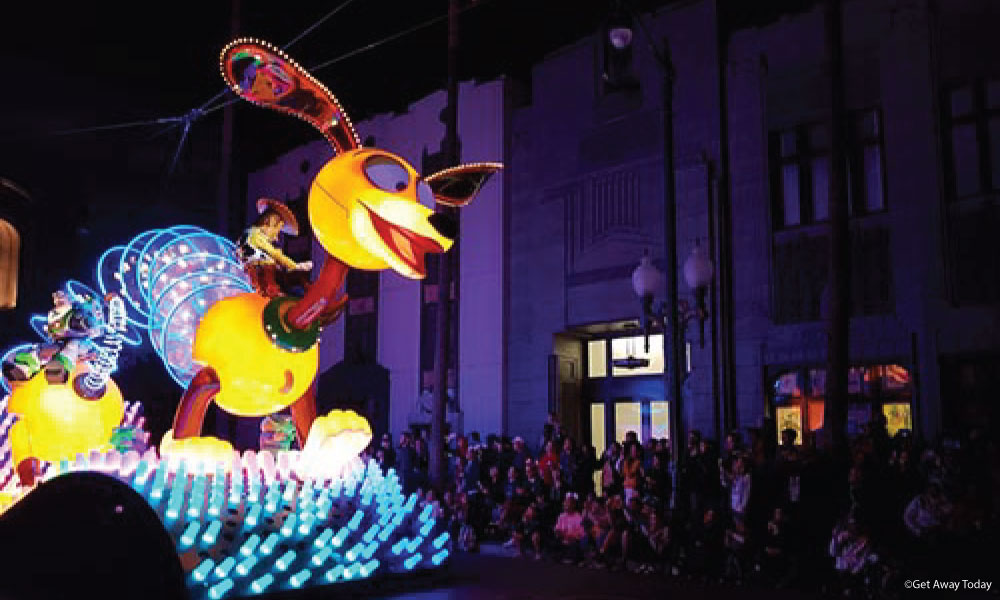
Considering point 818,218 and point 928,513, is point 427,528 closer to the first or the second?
point 928,513

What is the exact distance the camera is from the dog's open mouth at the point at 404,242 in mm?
6078

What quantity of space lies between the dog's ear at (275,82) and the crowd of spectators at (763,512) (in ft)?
12.0

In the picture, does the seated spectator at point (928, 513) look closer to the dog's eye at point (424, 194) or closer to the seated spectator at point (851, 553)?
the seated spectator at point (851, 553)

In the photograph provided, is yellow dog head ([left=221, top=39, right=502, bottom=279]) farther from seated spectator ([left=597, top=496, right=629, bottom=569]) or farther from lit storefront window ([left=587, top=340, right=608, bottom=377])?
lit storefront window ([left=587, top=340, right=608, bottom=377])

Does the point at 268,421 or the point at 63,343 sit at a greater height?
the point at 63,343

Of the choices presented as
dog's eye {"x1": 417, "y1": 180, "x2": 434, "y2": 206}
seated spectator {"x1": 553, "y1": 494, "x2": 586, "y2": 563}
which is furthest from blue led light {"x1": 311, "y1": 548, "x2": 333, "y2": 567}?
seated spectator {"x1": 553, "y1": 494, "x2": 586, "y2": 563}

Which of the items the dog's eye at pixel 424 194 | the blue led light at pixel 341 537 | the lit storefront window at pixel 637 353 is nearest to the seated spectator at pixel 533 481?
the lit storefront window at pixel 637 353

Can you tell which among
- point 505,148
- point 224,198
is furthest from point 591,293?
point 224,198

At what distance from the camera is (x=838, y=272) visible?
9039 mm

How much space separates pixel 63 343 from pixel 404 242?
3.62m

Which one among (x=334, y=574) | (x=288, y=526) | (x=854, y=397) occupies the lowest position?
(x=334, y=574)

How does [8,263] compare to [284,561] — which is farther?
[8,263]

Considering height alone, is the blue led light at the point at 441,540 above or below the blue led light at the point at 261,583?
above

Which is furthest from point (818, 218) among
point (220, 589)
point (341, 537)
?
point (220, 589)
